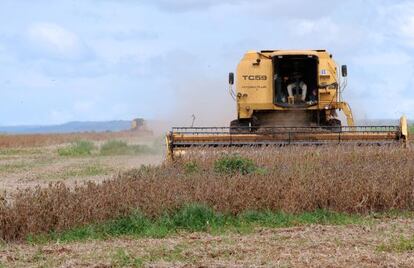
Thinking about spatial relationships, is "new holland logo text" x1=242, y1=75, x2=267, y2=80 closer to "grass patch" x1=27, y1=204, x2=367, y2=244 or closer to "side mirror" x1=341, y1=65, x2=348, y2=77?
"side mirror" x1=341, y1=65, x2=348, y2=77

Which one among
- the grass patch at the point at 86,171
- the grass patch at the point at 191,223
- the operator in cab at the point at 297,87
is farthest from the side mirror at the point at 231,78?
the grass patch at the point at 191,223

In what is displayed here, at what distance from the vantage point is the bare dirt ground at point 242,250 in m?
8.89

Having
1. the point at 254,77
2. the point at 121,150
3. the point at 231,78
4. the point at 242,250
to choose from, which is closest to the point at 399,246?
the point at 242,250

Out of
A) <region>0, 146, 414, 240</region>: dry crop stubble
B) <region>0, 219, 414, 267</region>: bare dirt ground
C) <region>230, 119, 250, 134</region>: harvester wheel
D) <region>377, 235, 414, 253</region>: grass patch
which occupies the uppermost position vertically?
<region>230, 119, 250, 134</region>: harvester wheel

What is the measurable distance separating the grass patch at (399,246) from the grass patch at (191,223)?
1.86m

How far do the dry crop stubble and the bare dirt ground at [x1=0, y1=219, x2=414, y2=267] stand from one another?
2.76ft

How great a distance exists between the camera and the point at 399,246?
374 inches

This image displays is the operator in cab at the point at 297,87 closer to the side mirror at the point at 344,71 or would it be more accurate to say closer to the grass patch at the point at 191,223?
the side mirror at the point at 344,71

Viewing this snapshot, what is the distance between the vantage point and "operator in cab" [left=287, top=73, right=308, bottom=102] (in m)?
20.7

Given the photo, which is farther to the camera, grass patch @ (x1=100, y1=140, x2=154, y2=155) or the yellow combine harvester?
grass patch @ (x1=100, y1=140, x2=154, y2=155)

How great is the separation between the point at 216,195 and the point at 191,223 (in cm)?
99

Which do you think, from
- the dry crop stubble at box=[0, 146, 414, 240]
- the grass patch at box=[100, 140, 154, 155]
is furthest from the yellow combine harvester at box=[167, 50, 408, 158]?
the grass patch at box=[100, 140, 154, 155]

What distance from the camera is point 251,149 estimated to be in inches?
688

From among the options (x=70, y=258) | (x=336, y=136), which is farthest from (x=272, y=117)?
(x=70, y=258)
